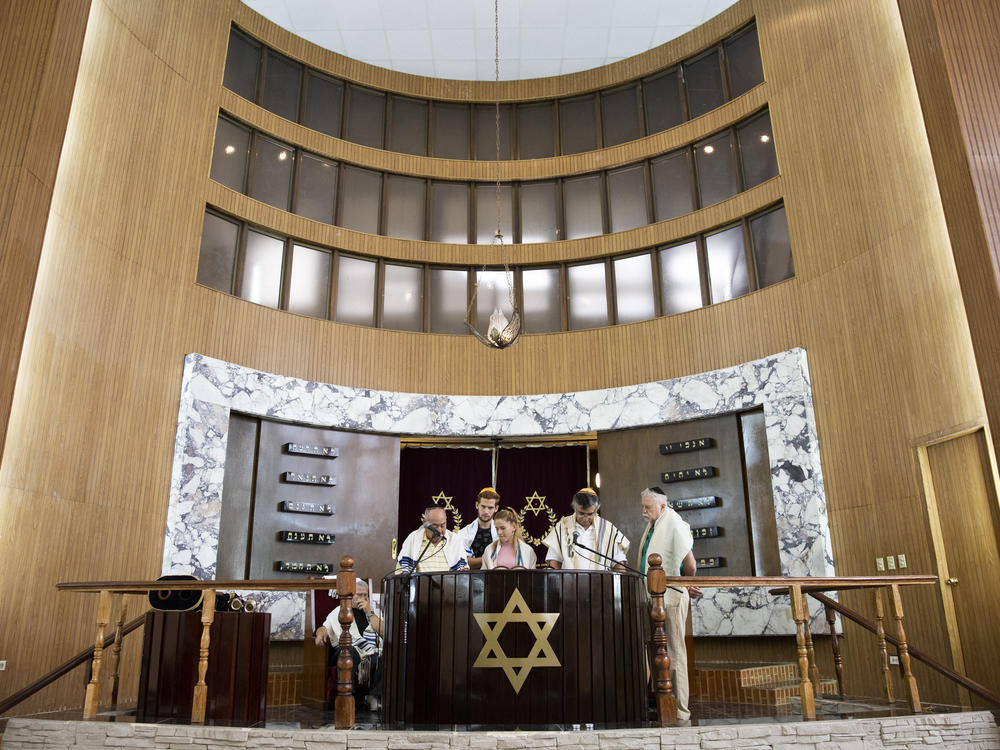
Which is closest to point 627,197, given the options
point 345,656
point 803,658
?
point 803,658

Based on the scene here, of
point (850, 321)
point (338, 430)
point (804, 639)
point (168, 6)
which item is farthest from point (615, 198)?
point (804, 639)

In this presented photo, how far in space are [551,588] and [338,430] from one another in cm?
659

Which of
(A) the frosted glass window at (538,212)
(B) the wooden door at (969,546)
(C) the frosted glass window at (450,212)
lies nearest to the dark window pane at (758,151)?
(A) the frosted glass window at (538,212)

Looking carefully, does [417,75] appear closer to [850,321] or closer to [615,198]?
[615,198]

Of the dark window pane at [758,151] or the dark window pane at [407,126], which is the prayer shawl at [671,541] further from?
the dark window pane at [407,126]

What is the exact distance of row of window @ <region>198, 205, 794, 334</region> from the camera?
1088cm

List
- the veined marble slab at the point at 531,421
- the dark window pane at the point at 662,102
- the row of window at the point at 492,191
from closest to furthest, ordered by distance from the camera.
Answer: the veined marble slab at the point at 531,421 → the row of window at the point at 492,191 → the dark window pane at the point at 662,102

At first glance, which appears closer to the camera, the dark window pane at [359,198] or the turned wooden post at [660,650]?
the turned wooden post at [660,650]

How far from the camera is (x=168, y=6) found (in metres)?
10.4

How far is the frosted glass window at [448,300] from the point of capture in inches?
482

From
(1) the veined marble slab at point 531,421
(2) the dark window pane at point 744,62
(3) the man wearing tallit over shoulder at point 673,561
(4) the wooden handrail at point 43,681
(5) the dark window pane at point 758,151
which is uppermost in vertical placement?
(2) the dark window pane at point 744,62

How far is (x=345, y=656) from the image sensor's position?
5223 mm

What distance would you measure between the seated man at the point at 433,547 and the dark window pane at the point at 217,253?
532 centimetres

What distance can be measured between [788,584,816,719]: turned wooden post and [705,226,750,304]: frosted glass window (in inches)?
234
